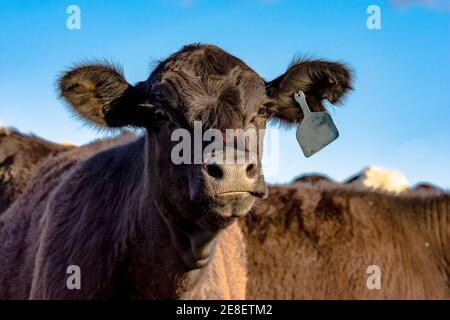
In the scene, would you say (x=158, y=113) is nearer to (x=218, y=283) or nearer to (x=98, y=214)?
(x=98, y=214)

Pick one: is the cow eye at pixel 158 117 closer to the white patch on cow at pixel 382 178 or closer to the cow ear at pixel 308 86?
the cow ear at pixel 308 86

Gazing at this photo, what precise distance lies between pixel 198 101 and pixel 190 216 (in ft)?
2.43

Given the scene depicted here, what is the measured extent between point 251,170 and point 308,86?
1650 mm

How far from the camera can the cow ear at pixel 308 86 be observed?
19.7 ft

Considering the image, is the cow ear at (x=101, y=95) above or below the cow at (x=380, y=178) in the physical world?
below

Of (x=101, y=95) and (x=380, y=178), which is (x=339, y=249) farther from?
(x=380, y=178)

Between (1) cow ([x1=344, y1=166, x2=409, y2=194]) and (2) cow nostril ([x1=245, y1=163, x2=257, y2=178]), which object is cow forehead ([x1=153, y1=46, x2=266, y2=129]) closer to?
(2) cow nostril ([x1=245, y1=163, x2=257, y2=178])

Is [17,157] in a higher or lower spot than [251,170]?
higher

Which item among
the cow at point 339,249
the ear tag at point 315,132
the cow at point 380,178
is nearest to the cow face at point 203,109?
the ear tag at point 315,132

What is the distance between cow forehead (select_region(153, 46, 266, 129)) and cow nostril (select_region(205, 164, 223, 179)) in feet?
1.16

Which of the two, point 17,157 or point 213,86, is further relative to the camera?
point 17,157

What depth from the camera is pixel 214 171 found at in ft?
15.3

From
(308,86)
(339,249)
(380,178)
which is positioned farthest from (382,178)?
(308,86)

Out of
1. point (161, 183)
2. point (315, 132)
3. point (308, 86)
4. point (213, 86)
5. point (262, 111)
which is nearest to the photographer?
point (213, 86)
